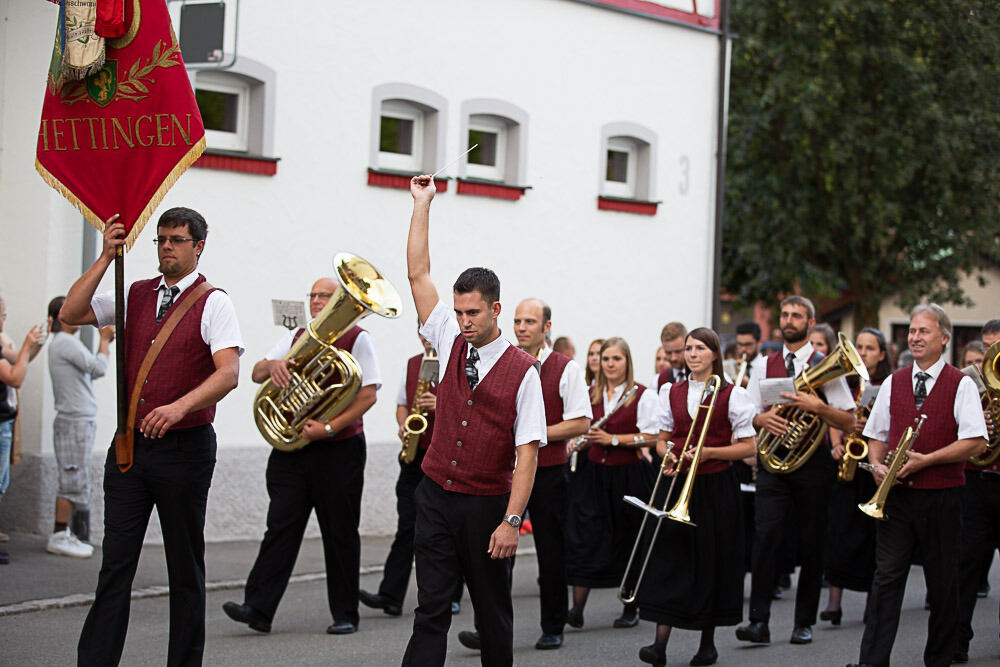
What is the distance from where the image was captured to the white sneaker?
1000 centimetres

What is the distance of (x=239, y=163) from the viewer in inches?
470

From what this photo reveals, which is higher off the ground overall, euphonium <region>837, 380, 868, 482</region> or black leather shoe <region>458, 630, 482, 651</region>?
euphonium <region>837, 380, 868, 482</region>

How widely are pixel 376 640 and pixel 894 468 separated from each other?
324 cm

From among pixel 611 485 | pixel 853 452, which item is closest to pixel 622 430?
pixel 611 485

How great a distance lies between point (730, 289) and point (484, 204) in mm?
15326

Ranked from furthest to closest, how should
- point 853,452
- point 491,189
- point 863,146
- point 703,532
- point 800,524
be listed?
point 863,146 < point 491,189 < point 853,452 < point 800,524 < point 703,532

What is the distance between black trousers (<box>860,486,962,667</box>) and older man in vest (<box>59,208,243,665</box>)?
3710mm

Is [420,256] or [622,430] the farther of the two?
[622,430]

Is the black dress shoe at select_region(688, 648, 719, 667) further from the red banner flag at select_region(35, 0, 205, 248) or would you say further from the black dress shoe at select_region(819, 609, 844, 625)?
the red banner flag at select_region(35, 0, 205, 248)

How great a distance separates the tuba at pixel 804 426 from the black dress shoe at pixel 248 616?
135 inches

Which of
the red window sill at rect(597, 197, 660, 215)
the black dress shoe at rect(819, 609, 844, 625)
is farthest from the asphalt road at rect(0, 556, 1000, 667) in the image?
the red window sill at rect(597, 197, 660, 215)

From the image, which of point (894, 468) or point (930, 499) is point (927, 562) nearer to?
point (930, 499)

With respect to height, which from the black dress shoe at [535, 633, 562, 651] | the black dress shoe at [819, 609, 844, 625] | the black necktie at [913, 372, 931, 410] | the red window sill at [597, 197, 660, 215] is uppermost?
the red window sill at [597, 197, 660, 215]

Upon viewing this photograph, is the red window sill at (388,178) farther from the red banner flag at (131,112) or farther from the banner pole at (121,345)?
the banner pole at (121,345)
